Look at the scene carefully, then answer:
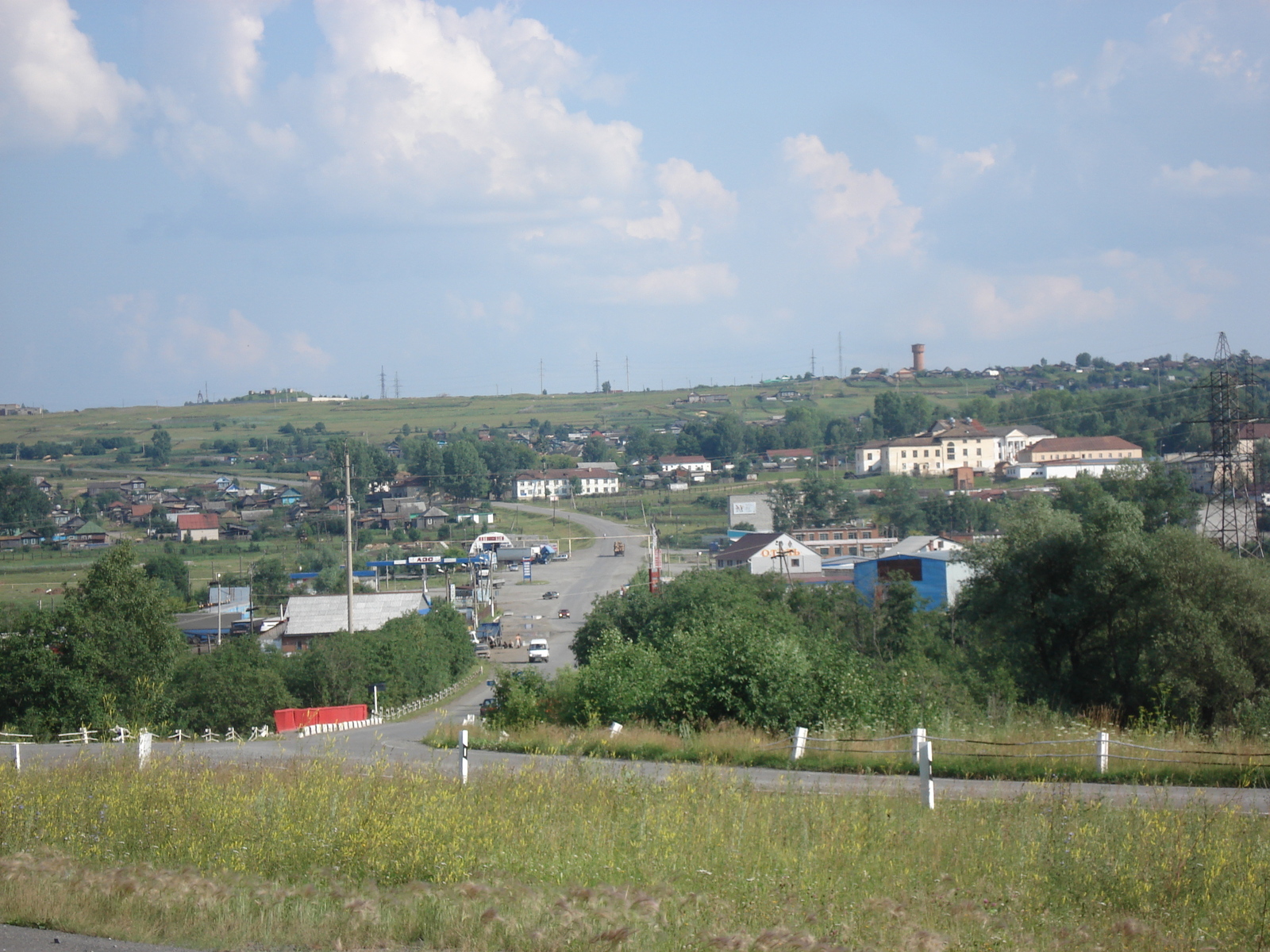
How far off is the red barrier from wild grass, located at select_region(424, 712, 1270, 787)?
11.9 meters

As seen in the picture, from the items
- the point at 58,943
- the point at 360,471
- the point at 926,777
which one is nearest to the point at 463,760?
the point at 58,943

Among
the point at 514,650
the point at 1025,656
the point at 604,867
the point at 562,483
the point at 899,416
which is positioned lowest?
the point at 514,650

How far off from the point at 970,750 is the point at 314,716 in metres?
20.0

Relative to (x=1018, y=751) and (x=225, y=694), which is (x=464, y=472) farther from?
(x=1018, y=751)

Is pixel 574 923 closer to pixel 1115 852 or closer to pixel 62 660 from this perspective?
pixel 1115 852

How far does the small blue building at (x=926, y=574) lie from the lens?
54062 millimetres

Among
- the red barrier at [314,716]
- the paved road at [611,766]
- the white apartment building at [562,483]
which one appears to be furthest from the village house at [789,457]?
the red barrier at [314,716]

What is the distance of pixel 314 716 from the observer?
26938mm

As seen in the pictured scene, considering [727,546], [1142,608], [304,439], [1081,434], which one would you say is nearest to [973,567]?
[1142,608]

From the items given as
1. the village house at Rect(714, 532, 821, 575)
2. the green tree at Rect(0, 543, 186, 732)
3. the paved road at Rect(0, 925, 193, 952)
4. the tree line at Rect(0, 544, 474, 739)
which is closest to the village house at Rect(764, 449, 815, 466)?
the village house at Rect(714, 532, 821, 575)

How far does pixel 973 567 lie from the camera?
2819 centimetres

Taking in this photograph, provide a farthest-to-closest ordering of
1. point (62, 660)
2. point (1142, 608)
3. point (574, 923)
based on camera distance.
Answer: point (62, 660) → point (1142, 608) → point (574, 923)

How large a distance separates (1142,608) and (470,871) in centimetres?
2100

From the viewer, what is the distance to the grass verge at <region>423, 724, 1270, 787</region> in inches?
403
